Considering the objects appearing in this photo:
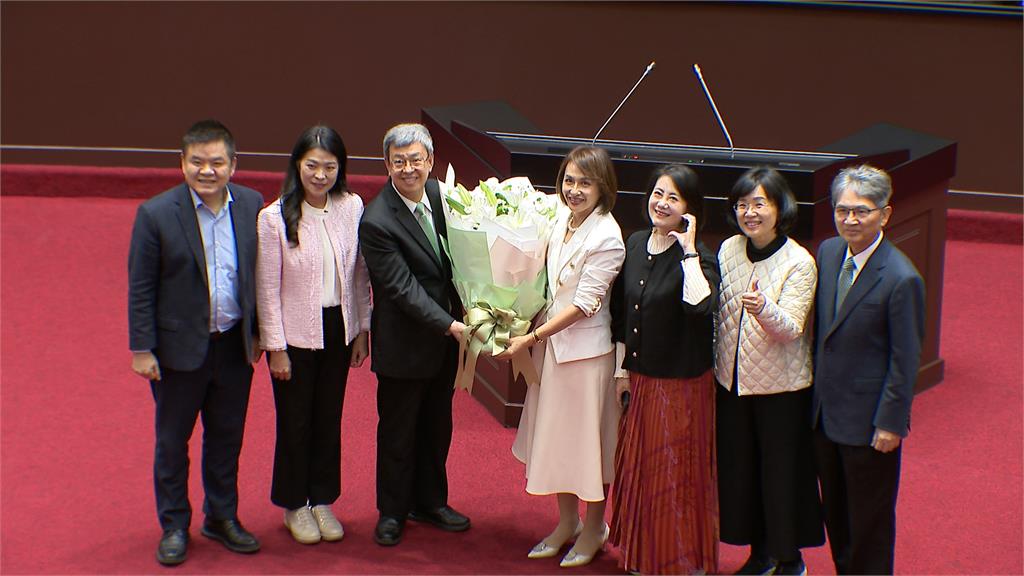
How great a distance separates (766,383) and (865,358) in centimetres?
27

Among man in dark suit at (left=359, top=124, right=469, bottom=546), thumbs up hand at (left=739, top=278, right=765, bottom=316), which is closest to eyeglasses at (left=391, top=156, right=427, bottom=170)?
man in dark suit at (left=359, top=124, right=469, bottom=546)

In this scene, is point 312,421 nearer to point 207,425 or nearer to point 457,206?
point 207,425

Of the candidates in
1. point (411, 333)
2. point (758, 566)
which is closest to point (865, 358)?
point (758, 566)

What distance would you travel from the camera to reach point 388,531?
11.3 ft

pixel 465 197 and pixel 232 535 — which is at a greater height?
pixel 465 197

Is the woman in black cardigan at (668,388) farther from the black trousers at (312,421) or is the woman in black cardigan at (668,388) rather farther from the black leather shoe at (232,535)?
the black leather shoe at (232,535)

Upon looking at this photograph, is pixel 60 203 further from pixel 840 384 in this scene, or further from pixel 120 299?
pixel 840 384

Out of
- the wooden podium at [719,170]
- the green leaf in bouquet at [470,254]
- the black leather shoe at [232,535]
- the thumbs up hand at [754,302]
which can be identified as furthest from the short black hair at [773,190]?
the black leather shoe at [232,535]

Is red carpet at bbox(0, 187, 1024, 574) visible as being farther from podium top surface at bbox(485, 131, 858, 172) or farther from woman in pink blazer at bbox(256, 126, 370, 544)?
podium top surface at bbox(485, 131, 858, 172)

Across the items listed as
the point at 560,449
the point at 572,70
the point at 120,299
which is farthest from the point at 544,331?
the point at 572,70

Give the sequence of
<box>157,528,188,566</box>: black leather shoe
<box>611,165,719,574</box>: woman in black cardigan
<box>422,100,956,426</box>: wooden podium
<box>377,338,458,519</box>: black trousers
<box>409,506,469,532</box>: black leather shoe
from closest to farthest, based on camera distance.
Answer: <box>611,165,719,574</box>: woman in black cardigan → <box>157,528,188,566</box>: black leather shoe → <box>377,338,458,519</box>: black trousers → <box>409,506,469,532</box>: black leather shoe → <box>422,100,956,426</box>: wooden podium

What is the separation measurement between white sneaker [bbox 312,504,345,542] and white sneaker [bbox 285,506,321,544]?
0.06ft

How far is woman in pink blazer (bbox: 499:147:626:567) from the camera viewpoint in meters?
3.07

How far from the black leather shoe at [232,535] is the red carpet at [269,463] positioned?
3 cm
